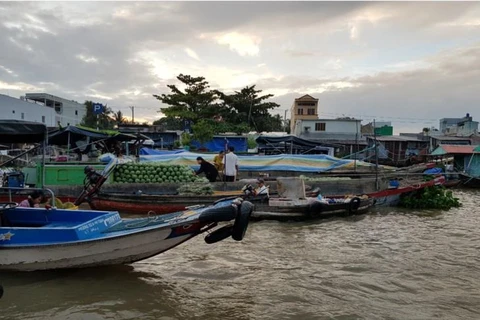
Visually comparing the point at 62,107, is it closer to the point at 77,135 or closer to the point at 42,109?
the point at 42,109

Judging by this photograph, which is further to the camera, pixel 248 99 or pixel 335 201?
pixel 248 99

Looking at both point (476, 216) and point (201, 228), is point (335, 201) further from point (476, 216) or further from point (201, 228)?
point (201, 228)

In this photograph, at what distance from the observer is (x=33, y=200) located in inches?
269

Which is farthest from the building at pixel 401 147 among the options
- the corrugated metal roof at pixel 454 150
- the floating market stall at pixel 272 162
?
the floating market stall at pixel 272 162

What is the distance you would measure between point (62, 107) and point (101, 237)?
42.8 m

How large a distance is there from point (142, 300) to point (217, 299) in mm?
1065

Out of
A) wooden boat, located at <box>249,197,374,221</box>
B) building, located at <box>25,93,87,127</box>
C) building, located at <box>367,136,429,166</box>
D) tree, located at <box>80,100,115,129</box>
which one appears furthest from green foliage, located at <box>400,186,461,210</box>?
tree, located at <box>80,100,115,129</box>

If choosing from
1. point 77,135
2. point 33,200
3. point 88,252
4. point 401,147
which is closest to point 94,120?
point 77,135

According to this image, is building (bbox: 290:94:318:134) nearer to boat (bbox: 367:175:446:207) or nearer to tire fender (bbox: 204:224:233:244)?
boat (bbox: 367:175:446:207)

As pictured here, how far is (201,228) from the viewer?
565cm

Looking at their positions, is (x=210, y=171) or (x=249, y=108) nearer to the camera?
(x=210, y=171)

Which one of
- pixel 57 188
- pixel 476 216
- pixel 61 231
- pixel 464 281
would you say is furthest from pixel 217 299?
pixel 476 216

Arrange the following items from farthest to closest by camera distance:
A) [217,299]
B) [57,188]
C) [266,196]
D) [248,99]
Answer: [248,99] < [57,188] < [266,196] < [217,299]

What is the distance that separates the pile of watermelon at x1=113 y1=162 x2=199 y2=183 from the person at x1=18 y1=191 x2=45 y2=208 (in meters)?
5.08
